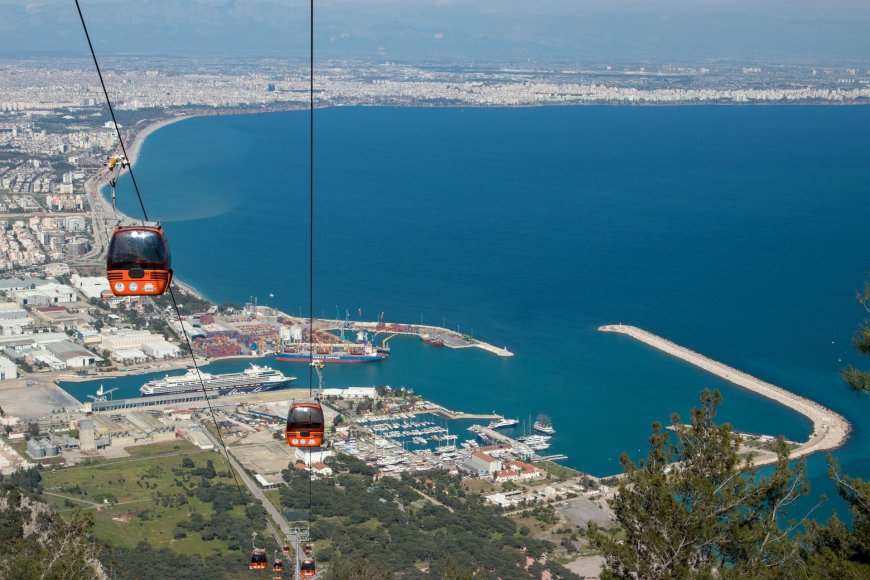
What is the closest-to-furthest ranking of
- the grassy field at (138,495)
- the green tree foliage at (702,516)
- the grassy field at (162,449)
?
the green tree foliage at (702,516) < the grassy field at (138,495) < the grassy field at (162,449)

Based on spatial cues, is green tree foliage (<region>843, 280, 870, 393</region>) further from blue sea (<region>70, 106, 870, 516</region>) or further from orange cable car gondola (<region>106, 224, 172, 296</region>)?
blue sea (<region>70, 106, 870, 516</region>)

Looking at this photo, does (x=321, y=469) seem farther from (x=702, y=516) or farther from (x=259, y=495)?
(x=702, y=516)

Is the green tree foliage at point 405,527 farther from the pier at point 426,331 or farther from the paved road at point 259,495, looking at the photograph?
the pier at point 426,331

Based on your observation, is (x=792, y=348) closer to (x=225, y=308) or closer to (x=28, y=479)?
(x=225, y=308)

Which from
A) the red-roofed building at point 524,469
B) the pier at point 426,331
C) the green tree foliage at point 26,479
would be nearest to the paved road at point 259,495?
the green tree foliage at point 26,479

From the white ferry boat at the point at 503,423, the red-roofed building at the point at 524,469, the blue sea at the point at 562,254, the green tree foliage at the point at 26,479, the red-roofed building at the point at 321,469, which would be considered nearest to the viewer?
the green tree foliage at the point at 26,479

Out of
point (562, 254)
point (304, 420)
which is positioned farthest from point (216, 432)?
point (562, 254)

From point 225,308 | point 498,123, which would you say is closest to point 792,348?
point 225,308
